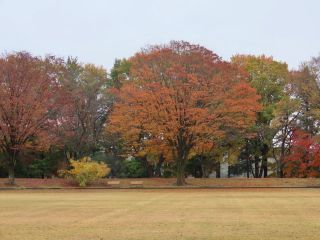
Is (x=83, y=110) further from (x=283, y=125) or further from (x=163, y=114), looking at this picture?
(x=283, y=125)

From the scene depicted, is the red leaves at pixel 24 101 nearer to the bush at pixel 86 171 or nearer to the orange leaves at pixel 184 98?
the bush at pixel 86 171

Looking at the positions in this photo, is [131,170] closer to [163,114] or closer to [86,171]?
[86,171]

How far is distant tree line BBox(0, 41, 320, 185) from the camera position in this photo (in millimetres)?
50656

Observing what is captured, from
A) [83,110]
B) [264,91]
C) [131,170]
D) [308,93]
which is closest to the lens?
[308,93]

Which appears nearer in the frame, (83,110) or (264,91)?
(83,110)

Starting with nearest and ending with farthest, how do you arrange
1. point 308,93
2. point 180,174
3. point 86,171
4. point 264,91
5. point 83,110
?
point 86,171 < point 180,174 < point 308,93 < point 83,110 < point 264,91

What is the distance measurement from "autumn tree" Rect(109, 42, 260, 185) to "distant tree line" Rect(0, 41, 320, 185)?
100 millimetres

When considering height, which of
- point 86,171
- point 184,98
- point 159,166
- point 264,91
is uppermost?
point 264,91

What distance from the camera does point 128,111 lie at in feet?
169

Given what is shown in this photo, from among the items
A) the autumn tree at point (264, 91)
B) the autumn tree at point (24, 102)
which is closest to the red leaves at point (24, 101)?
the autumn tree at point (24, 102)

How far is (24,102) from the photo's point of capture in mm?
52344

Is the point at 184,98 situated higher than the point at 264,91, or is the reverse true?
the point at 264,91

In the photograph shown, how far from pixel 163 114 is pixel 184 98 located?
8.35ft

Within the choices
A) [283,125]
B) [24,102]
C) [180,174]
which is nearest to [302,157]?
[283,125]
